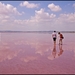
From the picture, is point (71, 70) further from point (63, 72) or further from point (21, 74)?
point (21, 74)

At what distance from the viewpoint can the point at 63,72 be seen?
7469mm

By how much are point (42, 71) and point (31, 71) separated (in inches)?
22.0

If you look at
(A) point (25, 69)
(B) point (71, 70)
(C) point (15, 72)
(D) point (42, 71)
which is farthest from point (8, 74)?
(B) point (71, 70)

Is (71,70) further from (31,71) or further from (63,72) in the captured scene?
(31,71)

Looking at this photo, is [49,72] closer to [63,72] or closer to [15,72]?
[63,72]

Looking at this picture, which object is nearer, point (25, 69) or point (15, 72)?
point (15, 72)

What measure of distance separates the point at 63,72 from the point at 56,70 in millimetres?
432

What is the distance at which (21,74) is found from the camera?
707 cm

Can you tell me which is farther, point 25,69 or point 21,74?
point 25,69

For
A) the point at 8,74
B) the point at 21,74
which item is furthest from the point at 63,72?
the point at 8,74

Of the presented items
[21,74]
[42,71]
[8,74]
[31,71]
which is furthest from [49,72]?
[8,74]

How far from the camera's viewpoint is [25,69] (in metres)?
7.91

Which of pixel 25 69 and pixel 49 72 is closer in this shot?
pixel 49 72

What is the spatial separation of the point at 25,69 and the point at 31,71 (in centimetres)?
48
